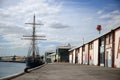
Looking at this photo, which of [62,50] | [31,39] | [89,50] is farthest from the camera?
[62,50]

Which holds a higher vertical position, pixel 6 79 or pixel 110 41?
pixel 110 41

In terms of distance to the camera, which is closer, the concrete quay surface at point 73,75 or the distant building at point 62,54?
the concrete quay surface at point 73,75

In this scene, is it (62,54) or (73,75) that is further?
(62,54)

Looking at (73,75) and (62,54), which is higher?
(62,54)

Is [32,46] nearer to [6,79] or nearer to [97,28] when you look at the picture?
[97,28]

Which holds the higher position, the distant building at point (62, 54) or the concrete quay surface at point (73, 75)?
the distant building at point (62, 54)

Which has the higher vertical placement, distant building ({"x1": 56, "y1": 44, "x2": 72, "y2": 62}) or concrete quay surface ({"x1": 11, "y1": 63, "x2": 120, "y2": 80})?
distant building ({"x1": 56, "y1": 44, "x2": 72, "y2": 62})

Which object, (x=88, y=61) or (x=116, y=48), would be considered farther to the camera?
(x=88, y=61)

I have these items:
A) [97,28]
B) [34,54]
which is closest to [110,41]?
[97,28]

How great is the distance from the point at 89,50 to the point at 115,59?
23158mm

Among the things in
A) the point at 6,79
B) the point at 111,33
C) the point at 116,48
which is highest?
the point at 111,33

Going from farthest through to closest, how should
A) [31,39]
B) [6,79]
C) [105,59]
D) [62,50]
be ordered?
[62,50] < [31,39] < [105,59] < [6,79]

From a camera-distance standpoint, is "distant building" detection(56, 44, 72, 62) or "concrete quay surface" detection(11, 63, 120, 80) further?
"distant building" detection(56, 44, 72, 62)

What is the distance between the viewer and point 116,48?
36.8 metres
